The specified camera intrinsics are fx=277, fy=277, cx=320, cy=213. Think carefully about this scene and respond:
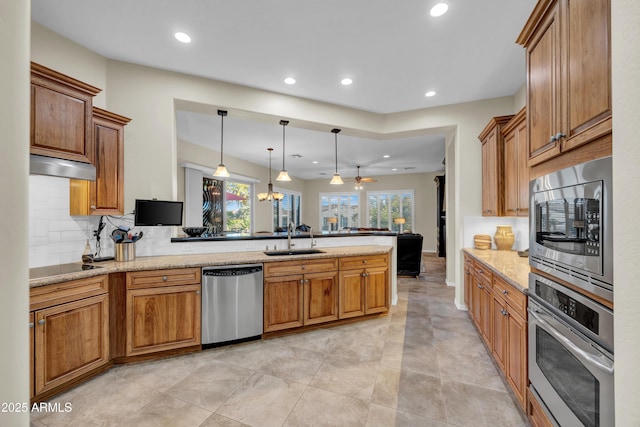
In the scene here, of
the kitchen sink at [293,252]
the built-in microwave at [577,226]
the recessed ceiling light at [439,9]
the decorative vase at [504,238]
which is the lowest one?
the kitchen sink at [293,252]

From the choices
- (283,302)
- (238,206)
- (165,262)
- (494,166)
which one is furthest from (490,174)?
(238,206)

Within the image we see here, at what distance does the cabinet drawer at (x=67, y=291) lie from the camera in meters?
1.88

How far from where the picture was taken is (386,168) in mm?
8836

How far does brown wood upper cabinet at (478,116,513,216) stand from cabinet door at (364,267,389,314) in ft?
4.91

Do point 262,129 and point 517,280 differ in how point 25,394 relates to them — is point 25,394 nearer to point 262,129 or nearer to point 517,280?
point 517,280

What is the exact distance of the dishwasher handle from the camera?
2670 millimetres

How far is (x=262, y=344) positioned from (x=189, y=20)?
3.02 m

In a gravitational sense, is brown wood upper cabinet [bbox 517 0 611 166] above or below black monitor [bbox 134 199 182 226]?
above

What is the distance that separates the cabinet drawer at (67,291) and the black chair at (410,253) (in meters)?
4.92

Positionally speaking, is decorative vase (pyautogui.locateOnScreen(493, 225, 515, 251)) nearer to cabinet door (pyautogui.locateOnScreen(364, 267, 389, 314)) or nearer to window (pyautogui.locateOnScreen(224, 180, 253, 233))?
cabinet door (pyautogui.locateOnScreen(364, 267, 389, 314))

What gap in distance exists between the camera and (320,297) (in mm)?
3152

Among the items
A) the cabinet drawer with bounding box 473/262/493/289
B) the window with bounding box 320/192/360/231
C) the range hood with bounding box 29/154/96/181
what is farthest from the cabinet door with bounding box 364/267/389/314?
the window with bounding box 320/192/360/231

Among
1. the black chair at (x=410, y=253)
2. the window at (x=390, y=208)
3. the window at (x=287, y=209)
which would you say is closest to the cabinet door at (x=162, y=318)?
the black chair at (x=410, y=253)

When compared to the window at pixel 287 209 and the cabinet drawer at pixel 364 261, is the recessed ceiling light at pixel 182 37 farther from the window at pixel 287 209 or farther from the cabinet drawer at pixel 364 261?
the window at pixel 287 209
